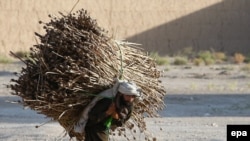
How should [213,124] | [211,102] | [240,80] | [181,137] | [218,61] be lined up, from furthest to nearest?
[218,61] → [240,80] → [211,102] → [213,124] → [181,137]

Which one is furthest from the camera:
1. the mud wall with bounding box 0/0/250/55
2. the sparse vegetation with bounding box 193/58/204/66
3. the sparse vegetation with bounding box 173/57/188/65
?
the sparse vegetation with bounding box 193/58/204/66

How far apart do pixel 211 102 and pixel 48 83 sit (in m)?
14.3

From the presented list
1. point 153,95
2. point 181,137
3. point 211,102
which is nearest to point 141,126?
point 153,95

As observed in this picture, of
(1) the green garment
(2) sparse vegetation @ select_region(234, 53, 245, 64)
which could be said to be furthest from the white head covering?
(2) sparse vegetation @ select_region(234, 53, 245, 64)

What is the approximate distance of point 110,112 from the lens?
8.65m

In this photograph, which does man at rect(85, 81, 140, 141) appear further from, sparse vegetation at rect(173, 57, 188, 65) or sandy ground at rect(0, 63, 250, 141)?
sparse vegetation at rect(173, 57, 188, 65)

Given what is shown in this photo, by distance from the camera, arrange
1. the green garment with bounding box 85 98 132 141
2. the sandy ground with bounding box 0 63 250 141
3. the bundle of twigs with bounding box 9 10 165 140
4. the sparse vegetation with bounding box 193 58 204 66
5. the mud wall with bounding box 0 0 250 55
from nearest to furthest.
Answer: the green garment with bounding box 85 98 132 141 → the bundle of twigs with bounding box 9 10 165 140 → the sandy ground with bounding box 0 63 250 141 → the mud wall with bounding box 0 0 250 55 → the sparse vegetation with bounding box 193 58 204 66

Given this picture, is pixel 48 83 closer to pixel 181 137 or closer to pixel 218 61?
pixel 181 137

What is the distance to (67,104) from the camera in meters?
9.12

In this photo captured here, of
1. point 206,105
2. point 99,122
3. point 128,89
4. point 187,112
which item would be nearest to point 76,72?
point 99,122

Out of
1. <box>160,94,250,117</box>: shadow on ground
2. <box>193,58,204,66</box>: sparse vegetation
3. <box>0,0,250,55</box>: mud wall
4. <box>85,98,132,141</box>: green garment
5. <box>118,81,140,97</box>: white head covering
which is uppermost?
<box>0,0,250,55</box>: mud wall

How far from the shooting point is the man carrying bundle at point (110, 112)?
8578 millimetres

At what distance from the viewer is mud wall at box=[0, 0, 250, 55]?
4056cm

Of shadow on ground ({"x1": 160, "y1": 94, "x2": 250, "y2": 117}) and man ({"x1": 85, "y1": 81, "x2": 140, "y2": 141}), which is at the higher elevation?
man ({"x1": 85, "y1": 81, "x2": 140, "y2": 141})
